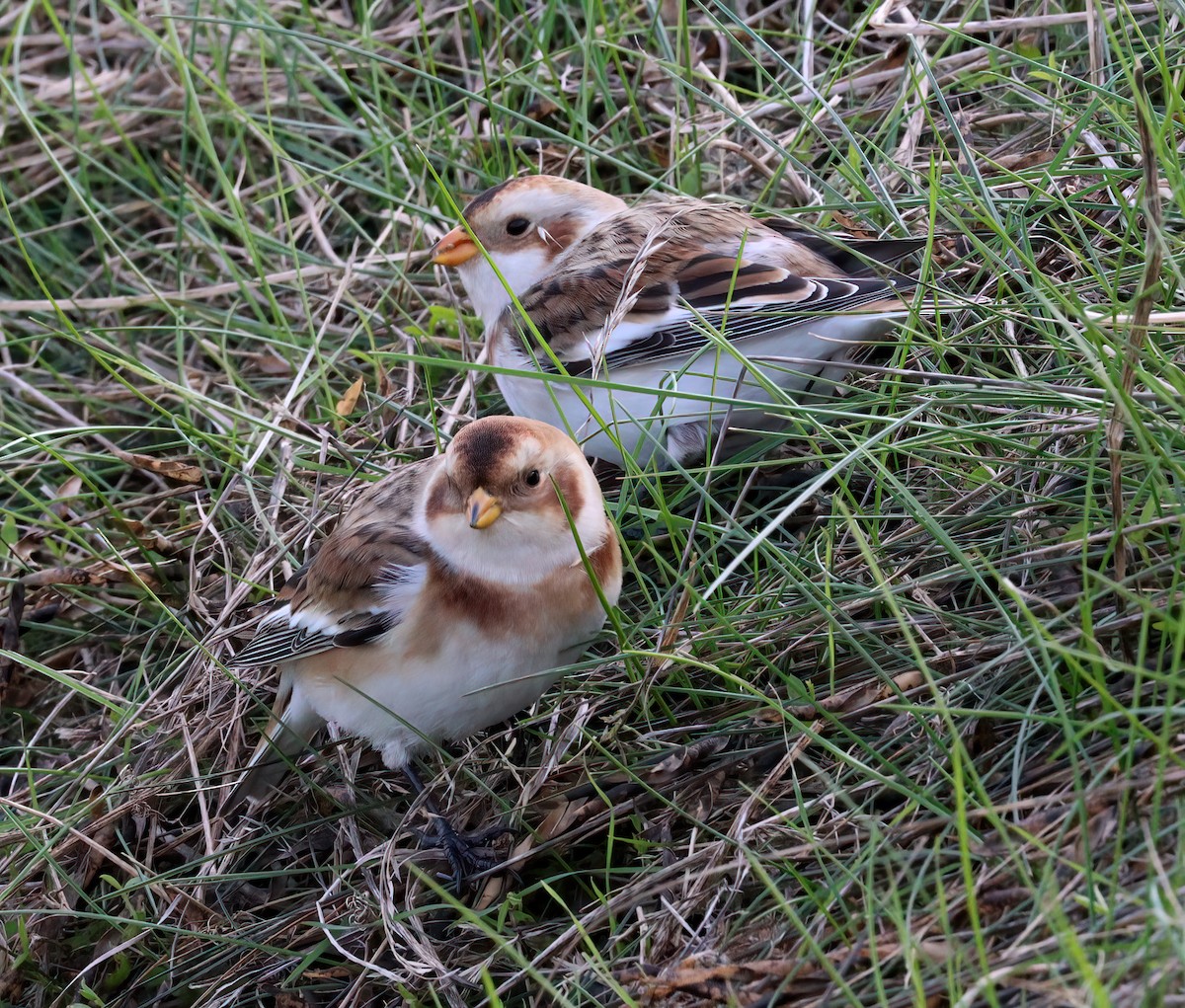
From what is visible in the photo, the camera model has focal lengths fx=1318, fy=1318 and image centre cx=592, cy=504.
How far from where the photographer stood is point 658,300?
11.5 ft

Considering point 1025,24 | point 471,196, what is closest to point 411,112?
point 471,196

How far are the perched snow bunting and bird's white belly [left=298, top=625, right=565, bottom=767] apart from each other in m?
0.62

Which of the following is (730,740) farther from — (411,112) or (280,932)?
(411,112)

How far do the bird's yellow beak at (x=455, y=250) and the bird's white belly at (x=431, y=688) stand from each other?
1.39 m

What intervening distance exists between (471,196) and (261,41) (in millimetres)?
954

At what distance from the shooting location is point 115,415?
4.43m

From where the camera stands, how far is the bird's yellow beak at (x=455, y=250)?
154 inches

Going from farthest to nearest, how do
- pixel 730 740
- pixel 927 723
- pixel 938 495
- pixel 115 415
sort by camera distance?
pixel 115 415 → pixel 938 495 → pixel 730 740 → pixel 927 723

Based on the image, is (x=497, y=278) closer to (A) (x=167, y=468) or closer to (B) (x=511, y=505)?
(A) (x=167, y=468)

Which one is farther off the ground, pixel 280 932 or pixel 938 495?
Answer: pixel 938 495

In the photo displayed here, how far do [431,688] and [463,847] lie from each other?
0.37 meters

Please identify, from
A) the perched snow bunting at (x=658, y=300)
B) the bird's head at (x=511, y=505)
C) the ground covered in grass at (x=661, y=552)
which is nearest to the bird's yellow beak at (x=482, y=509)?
the bird's head at (x=511, y=505)

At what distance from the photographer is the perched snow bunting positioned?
3275 mm

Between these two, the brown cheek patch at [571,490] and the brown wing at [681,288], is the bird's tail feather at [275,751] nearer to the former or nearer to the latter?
the brown cheek patch at [571,490]
